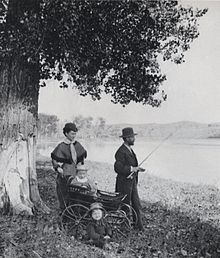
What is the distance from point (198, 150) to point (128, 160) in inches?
46.5

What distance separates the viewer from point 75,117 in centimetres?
507

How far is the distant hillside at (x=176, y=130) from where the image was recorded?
5035 millimetres

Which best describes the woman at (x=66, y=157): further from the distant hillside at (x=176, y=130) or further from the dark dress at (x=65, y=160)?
the distant hillside at (x=176, y=130)

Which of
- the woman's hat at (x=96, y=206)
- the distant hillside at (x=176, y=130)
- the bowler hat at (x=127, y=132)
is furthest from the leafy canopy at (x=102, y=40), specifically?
the woman's hat at (x=96, y=206)

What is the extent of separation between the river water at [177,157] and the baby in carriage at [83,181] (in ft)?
0.86

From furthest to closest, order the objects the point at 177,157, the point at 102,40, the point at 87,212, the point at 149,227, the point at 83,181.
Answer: the point at 177,157 < the point at 149,227 < the point at 102,40 < the point at 83,181 < the point at 87,212

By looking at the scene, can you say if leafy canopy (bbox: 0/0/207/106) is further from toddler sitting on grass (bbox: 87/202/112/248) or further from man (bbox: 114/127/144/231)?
toddler sitting on grass (bbox: 87/202/112/248)

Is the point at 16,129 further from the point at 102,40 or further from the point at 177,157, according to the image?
the point at 177,157

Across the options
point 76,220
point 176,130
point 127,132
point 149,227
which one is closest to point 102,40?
point 127,132

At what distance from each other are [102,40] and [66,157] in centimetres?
158

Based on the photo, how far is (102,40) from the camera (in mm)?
4926

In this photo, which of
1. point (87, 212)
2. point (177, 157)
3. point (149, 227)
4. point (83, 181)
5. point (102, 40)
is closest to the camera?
point (87, 212)

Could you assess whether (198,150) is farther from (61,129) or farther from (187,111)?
(61,129)

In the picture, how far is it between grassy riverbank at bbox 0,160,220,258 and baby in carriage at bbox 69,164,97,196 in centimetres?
16
